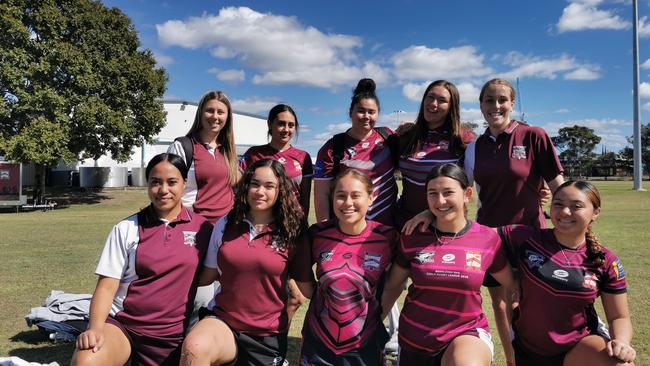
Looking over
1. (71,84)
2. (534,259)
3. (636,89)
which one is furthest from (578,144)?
(534,259)

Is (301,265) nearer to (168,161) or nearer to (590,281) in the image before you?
(168,161)

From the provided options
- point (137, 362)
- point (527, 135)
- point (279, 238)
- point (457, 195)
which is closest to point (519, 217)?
point (527, 135)

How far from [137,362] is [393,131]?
2.83 m

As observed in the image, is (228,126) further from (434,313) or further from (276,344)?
(434,313)

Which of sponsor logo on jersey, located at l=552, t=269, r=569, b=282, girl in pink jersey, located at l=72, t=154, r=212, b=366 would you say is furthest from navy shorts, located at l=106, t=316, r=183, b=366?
sponsor logo on jersey, located at l=552, t=269, r=569, b=282

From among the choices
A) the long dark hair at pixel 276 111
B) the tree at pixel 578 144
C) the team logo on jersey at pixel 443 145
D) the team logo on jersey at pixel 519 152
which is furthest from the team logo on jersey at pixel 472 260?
the tree at pixel 578 144

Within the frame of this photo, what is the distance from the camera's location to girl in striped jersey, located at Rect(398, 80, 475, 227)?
3.95 metres

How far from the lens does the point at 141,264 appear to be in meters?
3.21

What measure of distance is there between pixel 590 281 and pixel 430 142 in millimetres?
1662

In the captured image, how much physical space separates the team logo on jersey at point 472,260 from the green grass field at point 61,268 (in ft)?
5.79

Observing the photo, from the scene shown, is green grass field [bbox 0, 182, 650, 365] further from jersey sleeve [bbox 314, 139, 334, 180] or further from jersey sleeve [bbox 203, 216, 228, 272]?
jersey sleeve [bbox 314, 139, 334, 180]

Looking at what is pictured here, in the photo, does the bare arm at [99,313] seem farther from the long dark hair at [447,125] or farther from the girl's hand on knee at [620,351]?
the girl's hand on knee at [620,351]

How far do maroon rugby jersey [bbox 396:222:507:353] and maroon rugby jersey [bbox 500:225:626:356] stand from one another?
0.80 feet

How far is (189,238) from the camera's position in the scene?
341 centimetres
